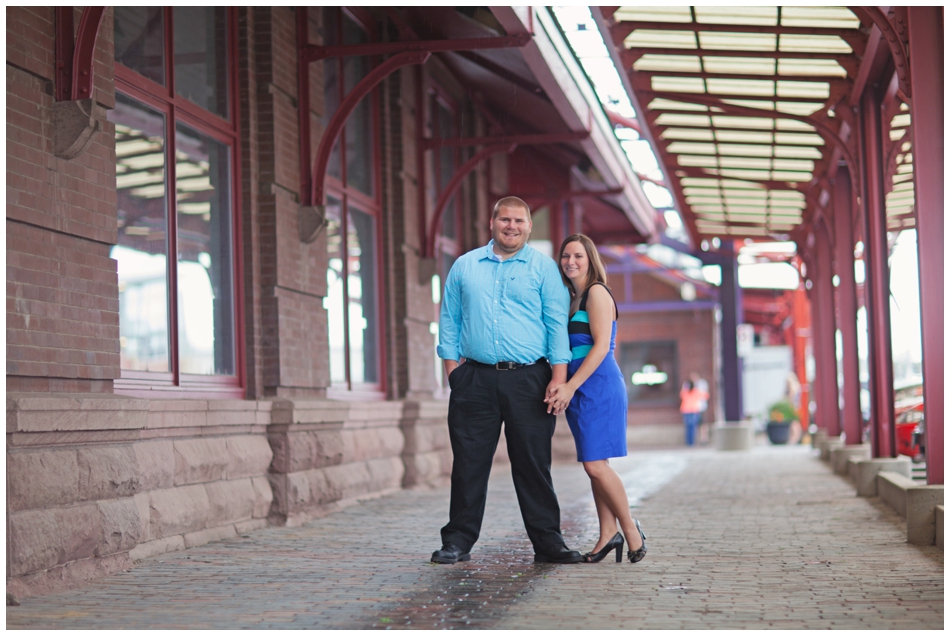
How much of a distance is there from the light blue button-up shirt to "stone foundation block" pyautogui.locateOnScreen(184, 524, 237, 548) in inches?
92.7

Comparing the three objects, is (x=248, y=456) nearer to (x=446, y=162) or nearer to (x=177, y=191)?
(x=177, y=191)

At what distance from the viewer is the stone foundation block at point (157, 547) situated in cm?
633

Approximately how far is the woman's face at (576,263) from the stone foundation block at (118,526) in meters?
2.67

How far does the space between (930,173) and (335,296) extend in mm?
5928

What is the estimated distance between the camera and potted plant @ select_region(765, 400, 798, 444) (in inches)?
1132

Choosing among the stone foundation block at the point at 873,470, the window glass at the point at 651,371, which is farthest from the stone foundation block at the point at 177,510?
the window glass at the point at 651,371

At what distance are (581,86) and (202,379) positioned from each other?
6339 millimetres

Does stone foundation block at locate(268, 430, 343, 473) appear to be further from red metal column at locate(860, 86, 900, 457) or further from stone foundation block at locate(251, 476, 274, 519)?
red metal column at locate(860, 86, 900, 457)

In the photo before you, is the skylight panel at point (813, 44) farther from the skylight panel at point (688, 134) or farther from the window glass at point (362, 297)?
the window glass at point (362, 297)

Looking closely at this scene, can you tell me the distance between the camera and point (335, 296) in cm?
1092

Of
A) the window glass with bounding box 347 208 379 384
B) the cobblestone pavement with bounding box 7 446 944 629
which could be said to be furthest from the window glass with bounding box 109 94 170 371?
the window glass with bounding box 347 208 379 384

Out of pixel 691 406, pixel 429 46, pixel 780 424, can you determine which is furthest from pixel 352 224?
pixel 780 424

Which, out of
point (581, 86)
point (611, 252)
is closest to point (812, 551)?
point (581, 86)

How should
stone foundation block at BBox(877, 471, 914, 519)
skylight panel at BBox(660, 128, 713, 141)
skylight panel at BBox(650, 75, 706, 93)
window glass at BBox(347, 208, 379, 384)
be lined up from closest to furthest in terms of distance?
stone foundation block at BBox(877, 471, 914, 519), window glass at BBox(347, 208, 379, 384), skylight panel at BBox(650, 75, 706, 93), skylight panel at BBox(660, 128, 713, 141)
